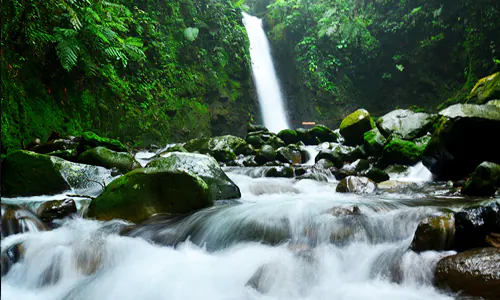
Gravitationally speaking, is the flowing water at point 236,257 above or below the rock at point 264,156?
below

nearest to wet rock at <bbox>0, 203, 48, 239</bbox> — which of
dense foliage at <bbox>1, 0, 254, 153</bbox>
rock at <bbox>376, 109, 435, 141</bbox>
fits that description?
dense foliage at <bbox>1, 0, 254, 153</bbox>

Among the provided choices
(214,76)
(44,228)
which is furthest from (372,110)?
(44,228)

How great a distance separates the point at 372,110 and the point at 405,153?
9751 millimetres

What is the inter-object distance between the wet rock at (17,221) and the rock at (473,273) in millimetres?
4014

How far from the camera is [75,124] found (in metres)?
7.84

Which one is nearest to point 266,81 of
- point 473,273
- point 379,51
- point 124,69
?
point 379,51

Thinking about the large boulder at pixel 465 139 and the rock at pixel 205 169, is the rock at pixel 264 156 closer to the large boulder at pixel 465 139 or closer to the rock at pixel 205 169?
the rock at pixel 205 169

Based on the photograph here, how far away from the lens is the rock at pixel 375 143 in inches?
324

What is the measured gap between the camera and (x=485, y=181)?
4.72 meters

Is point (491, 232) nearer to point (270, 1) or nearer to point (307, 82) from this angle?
point (307, 82)

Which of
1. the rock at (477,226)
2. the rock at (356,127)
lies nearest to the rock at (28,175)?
the rock at (477,226)

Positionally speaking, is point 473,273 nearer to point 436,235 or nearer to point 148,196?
point 436,235

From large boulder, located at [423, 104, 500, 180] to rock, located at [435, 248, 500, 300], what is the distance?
3.79m

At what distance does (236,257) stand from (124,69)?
8.97 m
